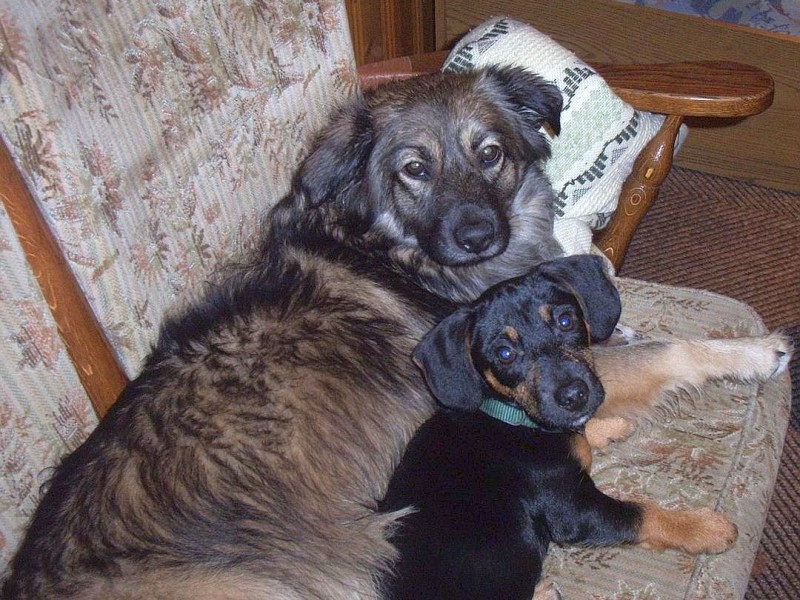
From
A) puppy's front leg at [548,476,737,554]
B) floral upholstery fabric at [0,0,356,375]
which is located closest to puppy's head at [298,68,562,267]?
floral upholstery fabric at [0,0,356,375]

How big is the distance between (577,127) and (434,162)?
1.37ft

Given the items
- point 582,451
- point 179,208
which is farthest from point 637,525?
point 179,208

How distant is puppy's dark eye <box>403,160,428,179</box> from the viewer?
2.02 m

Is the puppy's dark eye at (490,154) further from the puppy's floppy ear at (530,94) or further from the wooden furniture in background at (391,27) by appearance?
the wooden furniture in background at (391,27)

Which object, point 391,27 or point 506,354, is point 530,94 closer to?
point 506,354

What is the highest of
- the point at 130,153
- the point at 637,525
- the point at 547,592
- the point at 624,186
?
the point at 130,153

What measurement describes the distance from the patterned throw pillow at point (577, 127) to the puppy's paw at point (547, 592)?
938 mm

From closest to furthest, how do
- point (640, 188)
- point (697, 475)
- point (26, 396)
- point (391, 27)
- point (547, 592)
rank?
1. point (26, 396)
2. point (547, 592)
3. point (697, 475)
4. point (640, 188)
5. point (391, 27)

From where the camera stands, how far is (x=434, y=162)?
2.03 m

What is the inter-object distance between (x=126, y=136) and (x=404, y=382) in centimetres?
A: 78

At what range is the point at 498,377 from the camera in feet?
5.83

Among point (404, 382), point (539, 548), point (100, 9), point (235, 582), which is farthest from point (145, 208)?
point (539, 548)

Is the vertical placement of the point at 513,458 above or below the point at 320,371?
below

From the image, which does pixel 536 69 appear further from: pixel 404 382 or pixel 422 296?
pixel 404 382
